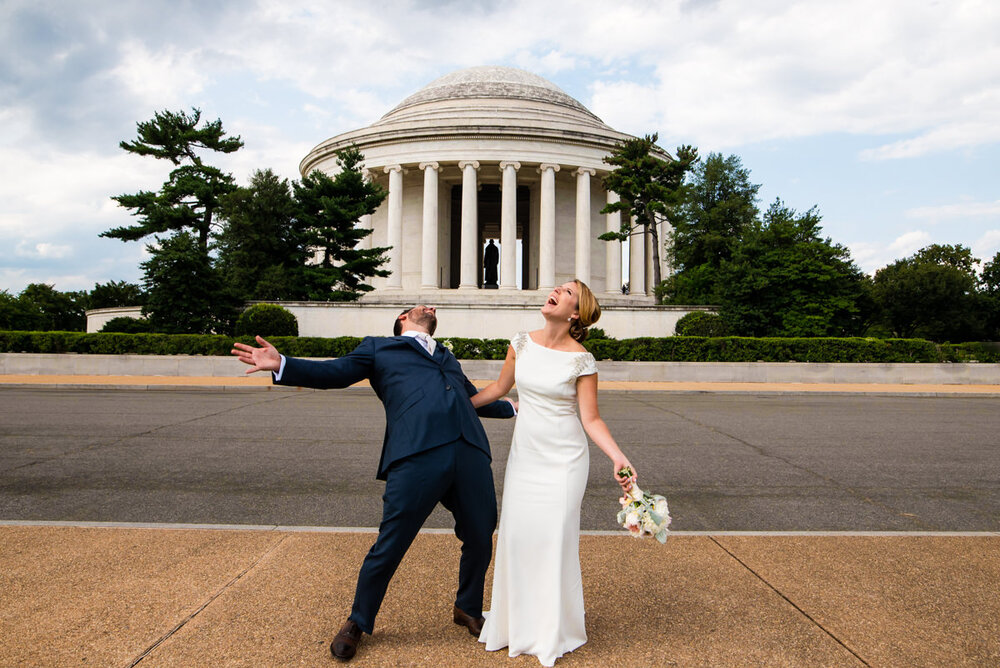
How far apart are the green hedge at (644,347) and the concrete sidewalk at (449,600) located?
19298 mm

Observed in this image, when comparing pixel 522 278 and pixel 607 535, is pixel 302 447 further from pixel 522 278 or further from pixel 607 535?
pixel 522 278

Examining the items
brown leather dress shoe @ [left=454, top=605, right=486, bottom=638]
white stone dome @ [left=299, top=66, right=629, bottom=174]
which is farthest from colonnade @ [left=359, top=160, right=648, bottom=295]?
brown leather dress shoe @ [left=454, top=605, right=486, bottom=638]

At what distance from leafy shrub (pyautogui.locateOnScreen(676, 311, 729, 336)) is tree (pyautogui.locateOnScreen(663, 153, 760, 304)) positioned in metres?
2.77

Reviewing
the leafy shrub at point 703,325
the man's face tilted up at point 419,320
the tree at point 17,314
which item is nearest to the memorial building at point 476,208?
the leafy shrub at point 703,325

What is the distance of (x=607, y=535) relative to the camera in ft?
18.0

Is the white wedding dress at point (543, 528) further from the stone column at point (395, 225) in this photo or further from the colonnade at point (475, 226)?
the stone column at point (395, 225)

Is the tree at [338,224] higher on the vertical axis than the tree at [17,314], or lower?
higher

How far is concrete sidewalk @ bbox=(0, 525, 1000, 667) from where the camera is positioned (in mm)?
3502

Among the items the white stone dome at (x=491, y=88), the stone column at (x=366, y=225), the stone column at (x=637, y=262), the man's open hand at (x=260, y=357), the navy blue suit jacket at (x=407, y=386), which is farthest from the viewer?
the white stone dome at (x=491, y=88)

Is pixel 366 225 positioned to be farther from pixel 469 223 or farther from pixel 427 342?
pixel 427 342

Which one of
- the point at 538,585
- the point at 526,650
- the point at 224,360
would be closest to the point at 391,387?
the point at 538,585

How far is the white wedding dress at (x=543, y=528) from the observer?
3471mm

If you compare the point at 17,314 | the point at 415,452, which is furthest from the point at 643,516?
the point at 17,314

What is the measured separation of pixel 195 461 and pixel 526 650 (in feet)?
21.5
